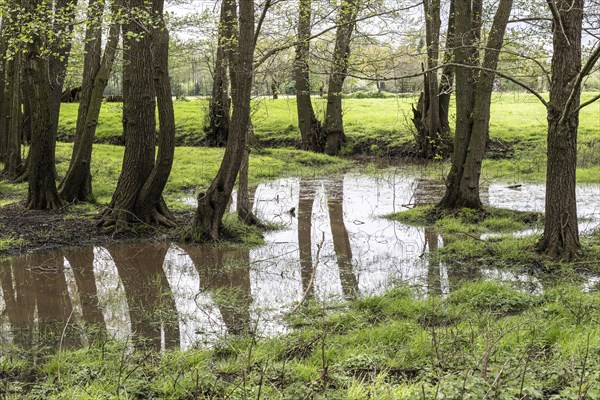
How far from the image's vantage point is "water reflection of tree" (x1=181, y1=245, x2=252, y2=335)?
8109mm

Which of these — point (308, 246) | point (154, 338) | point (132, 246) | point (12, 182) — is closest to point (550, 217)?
point (308, 246)

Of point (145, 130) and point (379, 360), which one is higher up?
point (145, 130)

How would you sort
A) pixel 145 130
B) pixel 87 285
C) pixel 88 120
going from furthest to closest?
pixel 88 120 < pixel 145 130 < pixel 87 285

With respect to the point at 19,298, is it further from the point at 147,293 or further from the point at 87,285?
the point at 147,293

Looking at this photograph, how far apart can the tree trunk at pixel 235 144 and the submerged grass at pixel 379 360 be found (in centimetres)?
449

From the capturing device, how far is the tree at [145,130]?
42.8 ft

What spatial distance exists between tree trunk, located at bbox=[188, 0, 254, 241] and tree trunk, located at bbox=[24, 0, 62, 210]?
15.1 ft

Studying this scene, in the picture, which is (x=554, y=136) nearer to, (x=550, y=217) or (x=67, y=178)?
(x=550, y=217)

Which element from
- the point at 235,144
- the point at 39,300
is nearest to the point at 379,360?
the point at 39,300

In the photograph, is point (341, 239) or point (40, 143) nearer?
point (341, 239)

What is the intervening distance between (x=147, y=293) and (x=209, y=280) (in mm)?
1049

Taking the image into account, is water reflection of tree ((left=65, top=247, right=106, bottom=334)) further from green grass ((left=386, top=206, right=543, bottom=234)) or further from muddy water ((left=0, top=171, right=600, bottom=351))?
green grass ((left=386, top=206, right=543, bottom=234))

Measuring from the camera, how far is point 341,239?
13.0 metres

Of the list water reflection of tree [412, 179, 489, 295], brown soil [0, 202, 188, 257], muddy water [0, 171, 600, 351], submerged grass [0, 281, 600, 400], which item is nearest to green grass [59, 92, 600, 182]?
water reflection of tree [412, 179, 489, 295]
